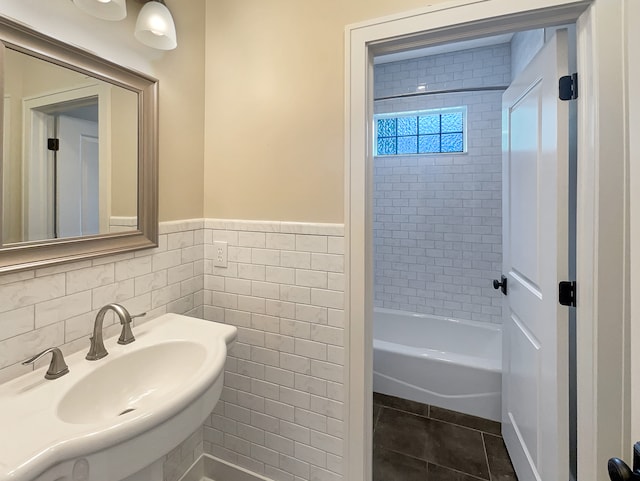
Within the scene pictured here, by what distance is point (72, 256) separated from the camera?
976mm

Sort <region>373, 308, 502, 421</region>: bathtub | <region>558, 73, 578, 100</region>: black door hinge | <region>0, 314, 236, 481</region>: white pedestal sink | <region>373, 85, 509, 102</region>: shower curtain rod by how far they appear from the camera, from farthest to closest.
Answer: <region>373, 85, 509, 102</region>: shower curtain rod, <region>373, 308, 502, 421</region>: bathtub, <region>558, 73, 578, 100</region>: black door hinge, <region>0, 314, 236, 481</region>: white pedestal sink

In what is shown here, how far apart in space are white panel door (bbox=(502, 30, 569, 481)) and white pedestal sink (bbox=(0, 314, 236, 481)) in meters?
1.24

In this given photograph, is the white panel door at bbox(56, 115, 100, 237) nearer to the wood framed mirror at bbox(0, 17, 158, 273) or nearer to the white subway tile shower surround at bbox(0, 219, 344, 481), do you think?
the wood framed mirror at bbox(0, 17, 158, 273)

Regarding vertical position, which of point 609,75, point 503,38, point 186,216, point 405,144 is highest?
point 503,38

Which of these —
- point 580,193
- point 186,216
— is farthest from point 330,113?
point 580,193

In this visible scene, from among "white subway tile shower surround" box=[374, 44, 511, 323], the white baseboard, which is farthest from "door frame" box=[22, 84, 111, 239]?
"white subway tile shower surround" box=[374, 44, 511, 323]

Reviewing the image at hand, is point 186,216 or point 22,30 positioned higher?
point 22,30

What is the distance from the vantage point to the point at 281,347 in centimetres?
141

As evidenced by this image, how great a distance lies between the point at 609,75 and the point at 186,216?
65.3 inches

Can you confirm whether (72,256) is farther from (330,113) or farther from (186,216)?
(330,113)

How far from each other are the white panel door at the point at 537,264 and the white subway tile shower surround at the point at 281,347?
81 centimetres

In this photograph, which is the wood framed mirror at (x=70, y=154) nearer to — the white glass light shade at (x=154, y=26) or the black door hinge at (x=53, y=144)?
the black door hinge at (x=53, y=144)

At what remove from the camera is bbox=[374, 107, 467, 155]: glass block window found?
2.84m

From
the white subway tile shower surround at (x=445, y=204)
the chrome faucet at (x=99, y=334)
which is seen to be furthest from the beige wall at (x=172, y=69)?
the white subway tile shower surround at (x=445, y=204)
